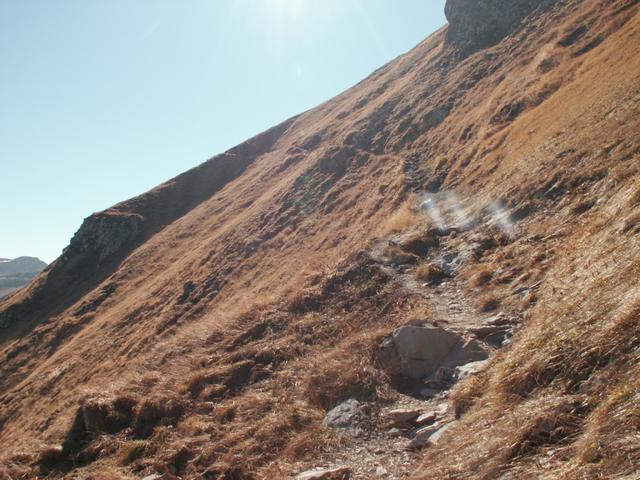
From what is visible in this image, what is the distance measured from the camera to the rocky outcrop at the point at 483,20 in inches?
1449

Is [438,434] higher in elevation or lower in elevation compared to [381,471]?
higher

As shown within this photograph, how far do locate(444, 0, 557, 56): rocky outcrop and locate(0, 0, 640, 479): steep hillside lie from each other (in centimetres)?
57

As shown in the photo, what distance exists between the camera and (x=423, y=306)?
11.1 metres

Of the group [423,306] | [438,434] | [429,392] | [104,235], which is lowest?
[429,392]

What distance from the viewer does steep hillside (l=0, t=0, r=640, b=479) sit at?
521 centimetres

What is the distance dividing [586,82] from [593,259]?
16558 millimetres

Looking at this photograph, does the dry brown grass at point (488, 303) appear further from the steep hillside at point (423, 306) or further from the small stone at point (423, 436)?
the small stone at point (423, 436)

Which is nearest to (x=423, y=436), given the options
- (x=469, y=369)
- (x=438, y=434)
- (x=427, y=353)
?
(x=438, y=434)

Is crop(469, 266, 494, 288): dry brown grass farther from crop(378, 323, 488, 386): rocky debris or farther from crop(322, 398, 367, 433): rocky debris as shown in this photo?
crop(322, 398, 367, 433): rocky debris

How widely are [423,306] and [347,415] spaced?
405 cm

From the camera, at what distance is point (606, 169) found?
11547 mm

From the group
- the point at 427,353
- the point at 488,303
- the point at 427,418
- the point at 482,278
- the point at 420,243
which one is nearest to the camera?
the point at 427,418

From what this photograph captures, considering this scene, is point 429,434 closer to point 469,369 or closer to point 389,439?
point 389,439

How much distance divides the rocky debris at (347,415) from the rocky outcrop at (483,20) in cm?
3812
